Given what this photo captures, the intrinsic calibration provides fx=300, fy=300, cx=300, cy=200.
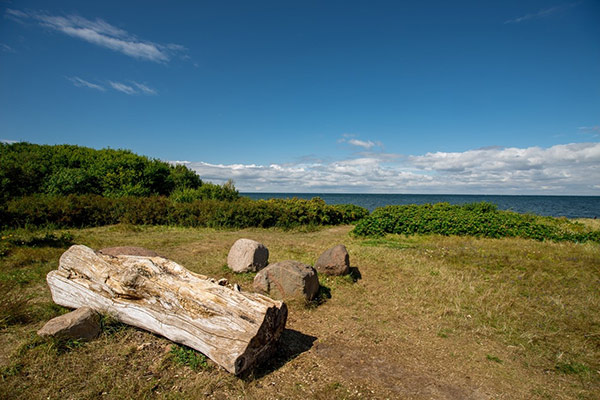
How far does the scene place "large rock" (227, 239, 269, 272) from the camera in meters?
8.40

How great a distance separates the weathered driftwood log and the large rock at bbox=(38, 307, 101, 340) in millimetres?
304

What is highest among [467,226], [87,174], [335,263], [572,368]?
[87,174]

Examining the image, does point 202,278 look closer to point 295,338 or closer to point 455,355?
point 295,338

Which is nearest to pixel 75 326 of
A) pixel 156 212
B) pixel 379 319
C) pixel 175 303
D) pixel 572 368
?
pixel 175 303

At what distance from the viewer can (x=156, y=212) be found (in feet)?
55.8

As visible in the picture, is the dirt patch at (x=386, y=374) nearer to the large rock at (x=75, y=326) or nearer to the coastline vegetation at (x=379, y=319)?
the coastline vegetation at (x=379, y=319)

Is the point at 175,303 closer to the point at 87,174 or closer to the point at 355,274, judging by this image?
the point at 355,274

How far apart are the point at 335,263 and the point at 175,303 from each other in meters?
4.73

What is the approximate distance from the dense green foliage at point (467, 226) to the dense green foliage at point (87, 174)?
12321mm

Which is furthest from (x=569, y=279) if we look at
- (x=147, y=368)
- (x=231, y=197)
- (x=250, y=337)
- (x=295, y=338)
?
(x=231, y=197)

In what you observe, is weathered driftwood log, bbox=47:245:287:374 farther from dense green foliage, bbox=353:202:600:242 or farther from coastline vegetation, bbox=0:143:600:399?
dense green foliage, bbox=353:202:600:242

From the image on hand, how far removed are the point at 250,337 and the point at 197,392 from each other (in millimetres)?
856

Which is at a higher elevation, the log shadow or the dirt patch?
the log shadow

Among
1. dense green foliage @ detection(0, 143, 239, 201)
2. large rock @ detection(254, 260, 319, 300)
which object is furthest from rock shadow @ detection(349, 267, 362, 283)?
dense green foliage @ detection(0, 143, 239, 201)
